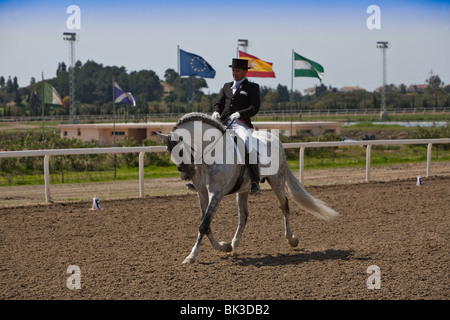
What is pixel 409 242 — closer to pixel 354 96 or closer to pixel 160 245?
pixel 160 245

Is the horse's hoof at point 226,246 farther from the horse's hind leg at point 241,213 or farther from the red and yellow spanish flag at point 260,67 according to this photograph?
the red and yellow spanish flag at point 260,67

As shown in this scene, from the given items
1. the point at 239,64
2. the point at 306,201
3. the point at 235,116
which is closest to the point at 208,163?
the point at 235,116

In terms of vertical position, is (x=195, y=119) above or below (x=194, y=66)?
below

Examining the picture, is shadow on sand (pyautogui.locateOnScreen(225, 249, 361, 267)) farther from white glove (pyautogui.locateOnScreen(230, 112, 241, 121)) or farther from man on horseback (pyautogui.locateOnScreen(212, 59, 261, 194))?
white glove (pyautogui.locateOnScreen(230, 112, 241, 121))

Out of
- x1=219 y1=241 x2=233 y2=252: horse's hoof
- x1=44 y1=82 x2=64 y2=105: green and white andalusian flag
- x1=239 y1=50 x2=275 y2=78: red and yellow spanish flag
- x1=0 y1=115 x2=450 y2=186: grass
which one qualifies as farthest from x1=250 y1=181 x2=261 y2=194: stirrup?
x1=44 y1=82 x2=64 y2=105: green and white andalusian flag

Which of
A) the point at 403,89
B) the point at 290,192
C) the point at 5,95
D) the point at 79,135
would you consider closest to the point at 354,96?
the point at 403,89

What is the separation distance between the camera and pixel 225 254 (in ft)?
24.7

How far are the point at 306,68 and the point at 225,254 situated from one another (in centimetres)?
→ 1773

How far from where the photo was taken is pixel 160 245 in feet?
26.3

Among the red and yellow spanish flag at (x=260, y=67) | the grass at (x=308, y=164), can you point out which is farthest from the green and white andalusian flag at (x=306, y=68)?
the grass at (x=308, y=164)

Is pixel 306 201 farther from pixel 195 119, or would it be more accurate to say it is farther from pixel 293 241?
pixel 195 119

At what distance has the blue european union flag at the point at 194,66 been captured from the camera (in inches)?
874

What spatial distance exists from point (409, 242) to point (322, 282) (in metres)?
2.55

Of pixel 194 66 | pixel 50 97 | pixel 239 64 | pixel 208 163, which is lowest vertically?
pixel 208 163
